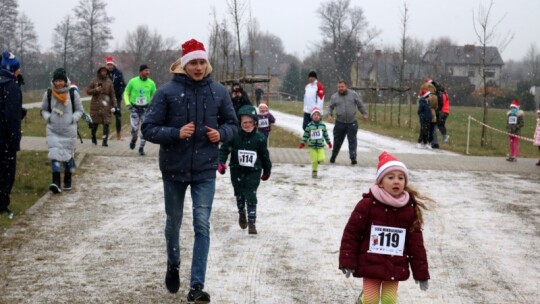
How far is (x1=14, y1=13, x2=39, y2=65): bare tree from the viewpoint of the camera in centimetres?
6631

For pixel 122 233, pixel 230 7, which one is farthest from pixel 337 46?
pixel 122 233

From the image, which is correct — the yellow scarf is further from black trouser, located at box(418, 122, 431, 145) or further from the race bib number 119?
black trouser, located at box(418, 122, 431, 145)

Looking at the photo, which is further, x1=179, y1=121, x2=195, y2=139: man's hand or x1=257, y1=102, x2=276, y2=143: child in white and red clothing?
x1=257, y1=102, x2=276, y2=143: child in white and red clothing

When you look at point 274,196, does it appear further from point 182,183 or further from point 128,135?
point 128,135

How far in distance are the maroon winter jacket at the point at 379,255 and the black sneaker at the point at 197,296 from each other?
1.25 meters

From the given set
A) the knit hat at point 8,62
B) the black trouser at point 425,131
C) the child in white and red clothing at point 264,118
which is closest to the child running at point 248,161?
the knit hat at point 8,62

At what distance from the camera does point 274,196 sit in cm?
1038

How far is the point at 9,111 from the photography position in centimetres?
805

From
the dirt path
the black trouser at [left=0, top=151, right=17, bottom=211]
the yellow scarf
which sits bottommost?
the dirt path

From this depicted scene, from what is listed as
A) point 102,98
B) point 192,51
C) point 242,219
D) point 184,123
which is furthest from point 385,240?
point 102,98

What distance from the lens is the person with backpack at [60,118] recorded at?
9641 millimetres

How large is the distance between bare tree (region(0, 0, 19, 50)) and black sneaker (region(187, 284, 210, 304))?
6491cm

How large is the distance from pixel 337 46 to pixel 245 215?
79.5 metres

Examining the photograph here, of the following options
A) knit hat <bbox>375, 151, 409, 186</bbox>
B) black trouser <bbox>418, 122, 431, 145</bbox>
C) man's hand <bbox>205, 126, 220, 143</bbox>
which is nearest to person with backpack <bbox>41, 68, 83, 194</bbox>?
man's hand <bbox>205, 126, 220, 143</bbox>
